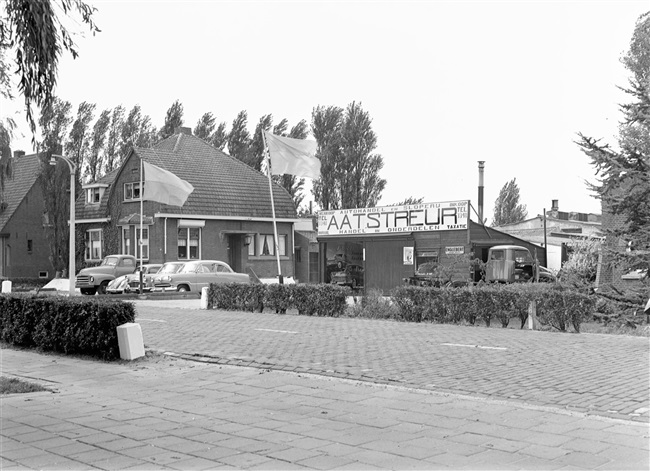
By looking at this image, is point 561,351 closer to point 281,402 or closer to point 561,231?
point 281,402

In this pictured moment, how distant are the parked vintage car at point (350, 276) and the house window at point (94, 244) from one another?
18.3 meters

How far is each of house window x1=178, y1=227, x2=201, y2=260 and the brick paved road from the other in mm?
24724

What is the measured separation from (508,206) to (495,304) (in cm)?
6552

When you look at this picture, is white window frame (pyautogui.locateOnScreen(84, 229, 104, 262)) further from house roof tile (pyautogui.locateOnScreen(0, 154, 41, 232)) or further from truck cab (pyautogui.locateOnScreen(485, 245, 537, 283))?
truck cab (pyautogui.locateOnScreen(485, 245, 537, 283))

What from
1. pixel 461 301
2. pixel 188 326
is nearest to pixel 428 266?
pixel 461 301

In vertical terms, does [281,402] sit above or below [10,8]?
below

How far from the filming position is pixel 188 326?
17594mm

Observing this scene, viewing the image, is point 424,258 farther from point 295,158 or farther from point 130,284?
point 130,284

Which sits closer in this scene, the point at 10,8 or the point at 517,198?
the point at 10,8

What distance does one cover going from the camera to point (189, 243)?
43.3 metres

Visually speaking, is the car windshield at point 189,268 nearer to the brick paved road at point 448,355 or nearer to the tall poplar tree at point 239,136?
the brick paved road at point 448,355

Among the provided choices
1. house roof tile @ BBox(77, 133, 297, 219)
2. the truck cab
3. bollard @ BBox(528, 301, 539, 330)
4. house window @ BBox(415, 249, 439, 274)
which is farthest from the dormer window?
bollard @ BBox(528, 301, 539, 330)

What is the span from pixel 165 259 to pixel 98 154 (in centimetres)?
1546

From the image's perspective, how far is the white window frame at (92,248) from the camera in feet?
154
